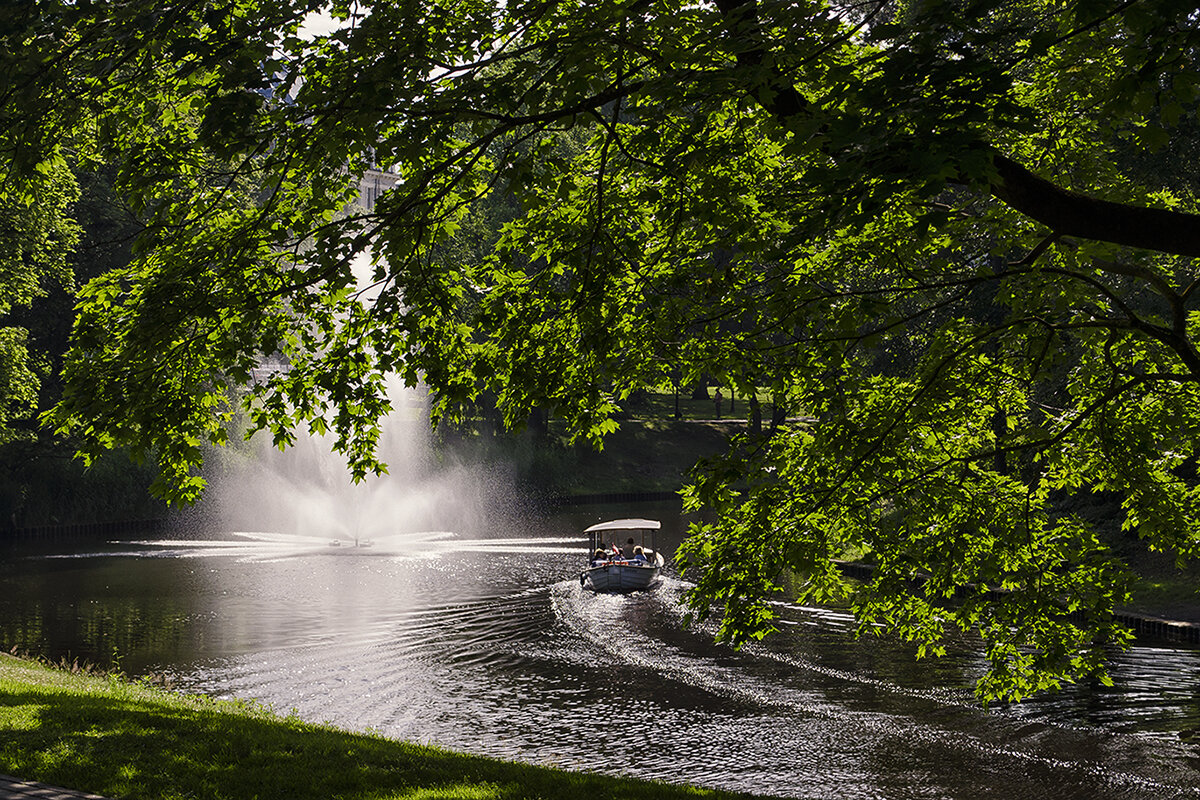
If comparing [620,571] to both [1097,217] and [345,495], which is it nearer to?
[345,495]

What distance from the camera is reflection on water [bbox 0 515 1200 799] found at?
16.7m

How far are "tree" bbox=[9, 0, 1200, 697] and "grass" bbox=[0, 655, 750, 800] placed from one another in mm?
2559

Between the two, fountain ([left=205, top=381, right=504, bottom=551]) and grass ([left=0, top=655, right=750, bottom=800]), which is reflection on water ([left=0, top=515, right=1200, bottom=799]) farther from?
fountain ([left=205, top=381, right=504, bottom=551])

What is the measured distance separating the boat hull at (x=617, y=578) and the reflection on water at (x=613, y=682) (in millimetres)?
549

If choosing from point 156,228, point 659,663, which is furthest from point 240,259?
point 659,663

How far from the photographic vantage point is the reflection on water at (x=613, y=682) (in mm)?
16688

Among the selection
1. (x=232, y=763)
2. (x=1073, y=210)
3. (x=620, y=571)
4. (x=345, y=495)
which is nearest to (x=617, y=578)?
(x=620, y=571)

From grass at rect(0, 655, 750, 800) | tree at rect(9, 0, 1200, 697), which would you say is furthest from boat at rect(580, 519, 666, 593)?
tree at rect(9, 0, 1200, 697)

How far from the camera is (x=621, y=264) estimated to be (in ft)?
35.0

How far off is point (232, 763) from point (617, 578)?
2264 cm

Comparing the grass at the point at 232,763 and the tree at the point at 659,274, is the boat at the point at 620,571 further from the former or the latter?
the tree at the point at 659,274

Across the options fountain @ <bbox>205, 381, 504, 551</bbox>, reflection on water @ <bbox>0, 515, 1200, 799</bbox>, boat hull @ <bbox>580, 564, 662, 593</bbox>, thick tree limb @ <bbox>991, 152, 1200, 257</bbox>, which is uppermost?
thick tree limb @ <bbox>991, 152, 1200, 257</bbox>

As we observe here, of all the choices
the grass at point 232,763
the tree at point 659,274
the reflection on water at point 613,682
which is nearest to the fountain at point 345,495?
the reflection on water at point 613,682

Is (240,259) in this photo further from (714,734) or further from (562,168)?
(714,734)
